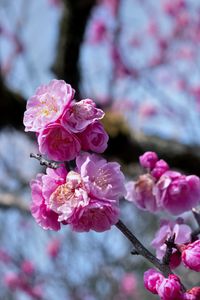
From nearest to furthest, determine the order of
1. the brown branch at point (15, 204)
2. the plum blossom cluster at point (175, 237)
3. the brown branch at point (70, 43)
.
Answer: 1. the plum blossom cluster at point (175, 237)
2. the brown branch at point (15, 204)
3. the brown branch at point (70, 43)

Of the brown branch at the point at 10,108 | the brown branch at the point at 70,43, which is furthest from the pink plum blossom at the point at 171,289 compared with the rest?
the brown branch at the point at 70,43

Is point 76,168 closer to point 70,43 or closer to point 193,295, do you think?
point 193,295

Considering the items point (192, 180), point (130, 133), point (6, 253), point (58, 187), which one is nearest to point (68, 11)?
point (130, 133)

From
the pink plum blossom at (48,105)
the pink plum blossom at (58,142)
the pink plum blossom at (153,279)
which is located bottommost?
the pink plum blossom at (153,279)

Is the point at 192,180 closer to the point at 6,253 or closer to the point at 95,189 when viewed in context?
the point at 95,189

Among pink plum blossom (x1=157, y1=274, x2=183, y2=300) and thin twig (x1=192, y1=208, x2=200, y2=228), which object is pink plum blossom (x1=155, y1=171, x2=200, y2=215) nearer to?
thin twig (x1=192, y1=208, x2=200, y2=228)

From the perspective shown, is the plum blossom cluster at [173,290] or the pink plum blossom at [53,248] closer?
the plum blossom cluster at [173,290]

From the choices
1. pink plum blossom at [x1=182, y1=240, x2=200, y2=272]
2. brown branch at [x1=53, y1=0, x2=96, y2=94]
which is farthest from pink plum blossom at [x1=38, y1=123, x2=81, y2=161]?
brown branch at [x1=53, y1=0, x2=96, y2=94]

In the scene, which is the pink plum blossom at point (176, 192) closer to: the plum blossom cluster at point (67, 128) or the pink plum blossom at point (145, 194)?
the pink plum blossom at point (145, 194)
